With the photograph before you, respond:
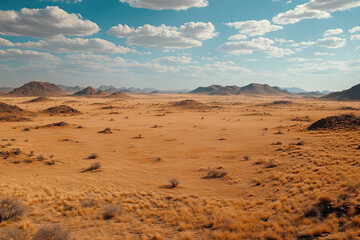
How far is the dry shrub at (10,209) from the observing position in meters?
9.19

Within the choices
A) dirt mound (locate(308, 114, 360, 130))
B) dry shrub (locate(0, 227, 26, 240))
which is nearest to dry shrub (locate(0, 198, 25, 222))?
dry shrub (locate(0, 227, 26, 240))

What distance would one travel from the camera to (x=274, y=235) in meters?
7.79

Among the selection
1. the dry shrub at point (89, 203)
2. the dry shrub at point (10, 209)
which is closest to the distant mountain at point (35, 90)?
the dry shrub at point (10, 209)

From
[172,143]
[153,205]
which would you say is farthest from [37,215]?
[172,143]

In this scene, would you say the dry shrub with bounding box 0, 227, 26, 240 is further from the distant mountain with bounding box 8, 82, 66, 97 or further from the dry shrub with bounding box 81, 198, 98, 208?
the distant mountain with bounding box 8, 82, 66, 97

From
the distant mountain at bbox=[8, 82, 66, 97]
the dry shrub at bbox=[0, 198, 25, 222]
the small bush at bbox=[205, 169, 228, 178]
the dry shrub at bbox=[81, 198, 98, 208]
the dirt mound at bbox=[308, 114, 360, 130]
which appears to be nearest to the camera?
the dry shrub at bbox=[0, 198, 25, 222]

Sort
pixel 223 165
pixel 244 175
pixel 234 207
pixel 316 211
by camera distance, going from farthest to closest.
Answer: pixel 223 165 → pixel 244 175 → pixel 234 207 → pixel 316 211

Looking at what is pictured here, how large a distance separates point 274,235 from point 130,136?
949 inches

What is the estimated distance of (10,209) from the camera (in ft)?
31.3

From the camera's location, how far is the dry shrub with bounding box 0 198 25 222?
30.1 ft

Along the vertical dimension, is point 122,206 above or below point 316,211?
below

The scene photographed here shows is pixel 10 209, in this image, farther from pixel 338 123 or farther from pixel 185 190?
pixel 338 123

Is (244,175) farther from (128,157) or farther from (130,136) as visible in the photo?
(130,136)

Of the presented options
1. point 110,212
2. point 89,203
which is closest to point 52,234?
point 110,212
